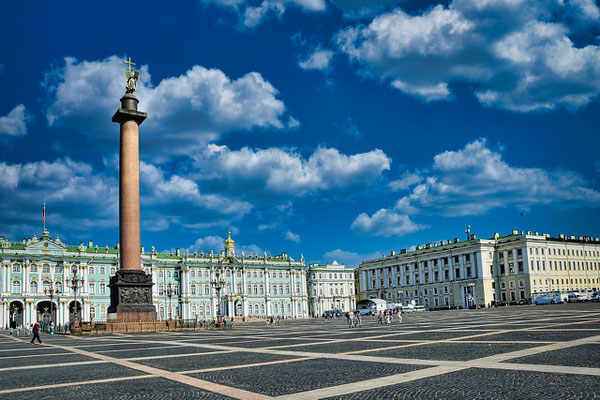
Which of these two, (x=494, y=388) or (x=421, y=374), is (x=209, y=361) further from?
(x=494, y=388)

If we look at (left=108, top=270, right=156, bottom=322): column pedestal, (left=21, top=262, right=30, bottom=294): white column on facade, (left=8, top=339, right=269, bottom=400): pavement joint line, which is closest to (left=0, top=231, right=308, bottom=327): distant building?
(left=21, top=262, right=30, bottom=294): white column on facade

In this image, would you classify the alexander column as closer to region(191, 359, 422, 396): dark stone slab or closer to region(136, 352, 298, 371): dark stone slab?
region(136, 352, 298, 371): dark stone slab

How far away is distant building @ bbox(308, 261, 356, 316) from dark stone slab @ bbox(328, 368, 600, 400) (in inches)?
5131

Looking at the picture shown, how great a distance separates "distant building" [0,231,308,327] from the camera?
316ft

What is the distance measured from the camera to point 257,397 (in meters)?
10.3

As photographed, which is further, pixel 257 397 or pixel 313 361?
pixel 313 361

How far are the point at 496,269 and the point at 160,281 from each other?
7033 cm

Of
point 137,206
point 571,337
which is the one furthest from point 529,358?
point 137,206

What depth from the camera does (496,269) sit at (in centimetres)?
11694

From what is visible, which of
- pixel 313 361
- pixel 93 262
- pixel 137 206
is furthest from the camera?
pixel 93 262

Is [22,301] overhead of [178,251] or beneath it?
beneath

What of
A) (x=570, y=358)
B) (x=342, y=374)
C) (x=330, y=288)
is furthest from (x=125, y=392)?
(x=330, y=288)

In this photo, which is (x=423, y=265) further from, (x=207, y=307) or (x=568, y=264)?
(x=207, y=307)

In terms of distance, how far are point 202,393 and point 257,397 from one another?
4.46 feet
